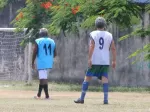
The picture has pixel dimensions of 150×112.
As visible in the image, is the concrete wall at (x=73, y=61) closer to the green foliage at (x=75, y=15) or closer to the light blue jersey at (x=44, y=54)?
the green foliage at (x=75, y=15)

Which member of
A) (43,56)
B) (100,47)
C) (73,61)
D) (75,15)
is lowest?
(73,61)

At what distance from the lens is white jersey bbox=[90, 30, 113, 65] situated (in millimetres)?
12477

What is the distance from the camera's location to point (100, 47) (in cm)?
1255

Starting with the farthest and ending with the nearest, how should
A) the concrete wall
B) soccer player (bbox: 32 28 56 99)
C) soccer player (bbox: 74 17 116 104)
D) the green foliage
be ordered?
the concrete wall < the green foliage < soccer player (bbox: 32 28 56 99) < soccer player (bbox: 74 17 116 104)

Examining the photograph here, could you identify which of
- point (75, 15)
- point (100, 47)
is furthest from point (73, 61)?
point (100, 47)

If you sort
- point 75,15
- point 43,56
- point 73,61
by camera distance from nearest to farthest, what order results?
1. point 43,56
2. point 75,15
3. point 73,61

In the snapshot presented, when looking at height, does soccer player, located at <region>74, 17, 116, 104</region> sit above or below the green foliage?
below

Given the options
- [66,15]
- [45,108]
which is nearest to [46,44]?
[45,108]

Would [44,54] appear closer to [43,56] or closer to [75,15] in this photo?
[43,56]

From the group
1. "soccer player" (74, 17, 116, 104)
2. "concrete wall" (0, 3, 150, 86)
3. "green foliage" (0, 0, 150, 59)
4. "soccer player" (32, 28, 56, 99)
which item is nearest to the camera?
"soccer player" (74, 17, 116, 104)

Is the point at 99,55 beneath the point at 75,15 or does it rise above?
beneath

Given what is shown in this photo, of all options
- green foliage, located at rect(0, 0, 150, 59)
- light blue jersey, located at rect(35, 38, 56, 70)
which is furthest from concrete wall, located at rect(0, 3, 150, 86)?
light blue jersey, located at rect(35, 38, 56, 70)

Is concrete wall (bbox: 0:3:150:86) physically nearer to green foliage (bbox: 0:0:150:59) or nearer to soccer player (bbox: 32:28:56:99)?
green foliage (bbox: 0:0:150:59)

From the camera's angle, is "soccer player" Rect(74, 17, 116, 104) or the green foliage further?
the green foliage
